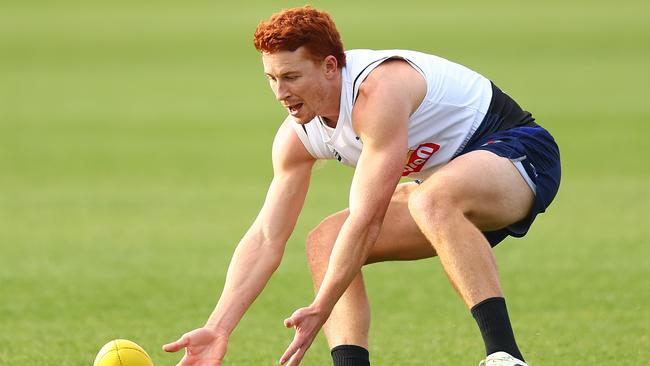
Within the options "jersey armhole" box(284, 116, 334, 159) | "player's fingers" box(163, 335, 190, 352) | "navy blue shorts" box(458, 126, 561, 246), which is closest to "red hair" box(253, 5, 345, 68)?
"jersey armhole" box(284, 116, 334, 159)

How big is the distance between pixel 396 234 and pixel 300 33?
1274mm

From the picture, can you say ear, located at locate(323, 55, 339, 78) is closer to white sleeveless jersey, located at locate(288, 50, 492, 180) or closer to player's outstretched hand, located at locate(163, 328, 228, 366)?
white sleeveless jersey, located at locate(288, 50, 492, 180)

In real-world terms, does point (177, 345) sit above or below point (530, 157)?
below

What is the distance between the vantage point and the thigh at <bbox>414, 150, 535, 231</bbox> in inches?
238

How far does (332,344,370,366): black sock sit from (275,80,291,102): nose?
136 cm

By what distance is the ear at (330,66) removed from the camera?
6113 mm

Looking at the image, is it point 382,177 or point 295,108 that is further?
point 295,108

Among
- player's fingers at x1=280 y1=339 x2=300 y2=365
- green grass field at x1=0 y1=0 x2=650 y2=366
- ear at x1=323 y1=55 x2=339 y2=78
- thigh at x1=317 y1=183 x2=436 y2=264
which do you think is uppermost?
ear at x1=323 y1=55 x2=339 y2=78

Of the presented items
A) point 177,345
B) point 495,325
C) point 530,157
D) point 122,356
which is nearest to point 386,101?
point 530,157

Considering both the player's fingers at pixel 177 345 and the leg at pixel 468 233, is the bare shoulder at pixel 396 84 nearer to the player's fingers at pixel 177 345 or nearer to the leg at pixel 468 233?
the leg at pixel 468 233

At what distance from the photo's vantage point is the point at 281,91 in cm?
611

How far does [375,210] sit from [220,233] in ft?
24.9

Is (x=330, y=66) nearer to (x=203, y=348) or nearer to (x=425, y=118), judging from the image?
(x=425, y=118)

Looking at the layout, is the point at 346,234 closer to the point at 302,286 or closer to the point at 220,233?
the point at 302,286
